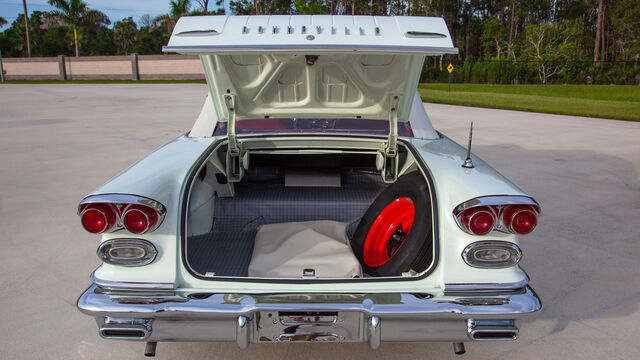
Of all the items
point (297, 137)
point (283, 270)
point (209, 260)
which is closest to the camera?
point (283, 270)

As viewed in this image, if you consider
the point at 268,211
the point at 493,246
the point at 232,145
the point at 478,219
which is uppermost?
the point at 232,145

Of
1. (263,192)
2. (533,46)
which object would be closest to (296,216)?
(263,192)

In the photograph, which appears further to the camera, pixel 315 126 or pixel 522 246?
pixel 522 246

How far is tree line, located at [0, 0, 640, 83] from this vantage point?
33.5 metres

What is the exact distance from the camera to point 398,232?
8.63 ft

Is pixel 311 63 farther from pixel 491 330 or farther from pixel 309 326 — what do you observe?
pixel 491 330

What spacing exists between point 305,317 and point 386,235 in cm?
89

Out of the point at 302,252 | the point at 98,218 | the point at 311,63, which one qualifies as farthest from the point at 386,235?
the point at 98,218

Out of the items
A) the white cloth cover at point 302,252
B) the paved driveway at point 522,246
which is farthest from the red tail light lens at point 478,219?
the paved driveway at point 522,246

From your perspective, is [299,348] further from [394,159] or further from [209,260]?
[394,159]

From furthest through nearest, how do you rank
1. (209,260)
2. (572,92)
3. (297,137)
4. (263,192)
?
(572,92) → (263,192) → (297,137) → (209,260)

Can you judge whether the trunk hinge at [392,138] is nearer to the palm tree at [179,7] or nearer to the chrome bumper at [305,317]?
the chrome bumper at [305,317]

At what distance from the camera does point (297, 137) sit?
3168 millimetres

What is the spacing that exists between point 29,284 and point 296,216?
193cm
